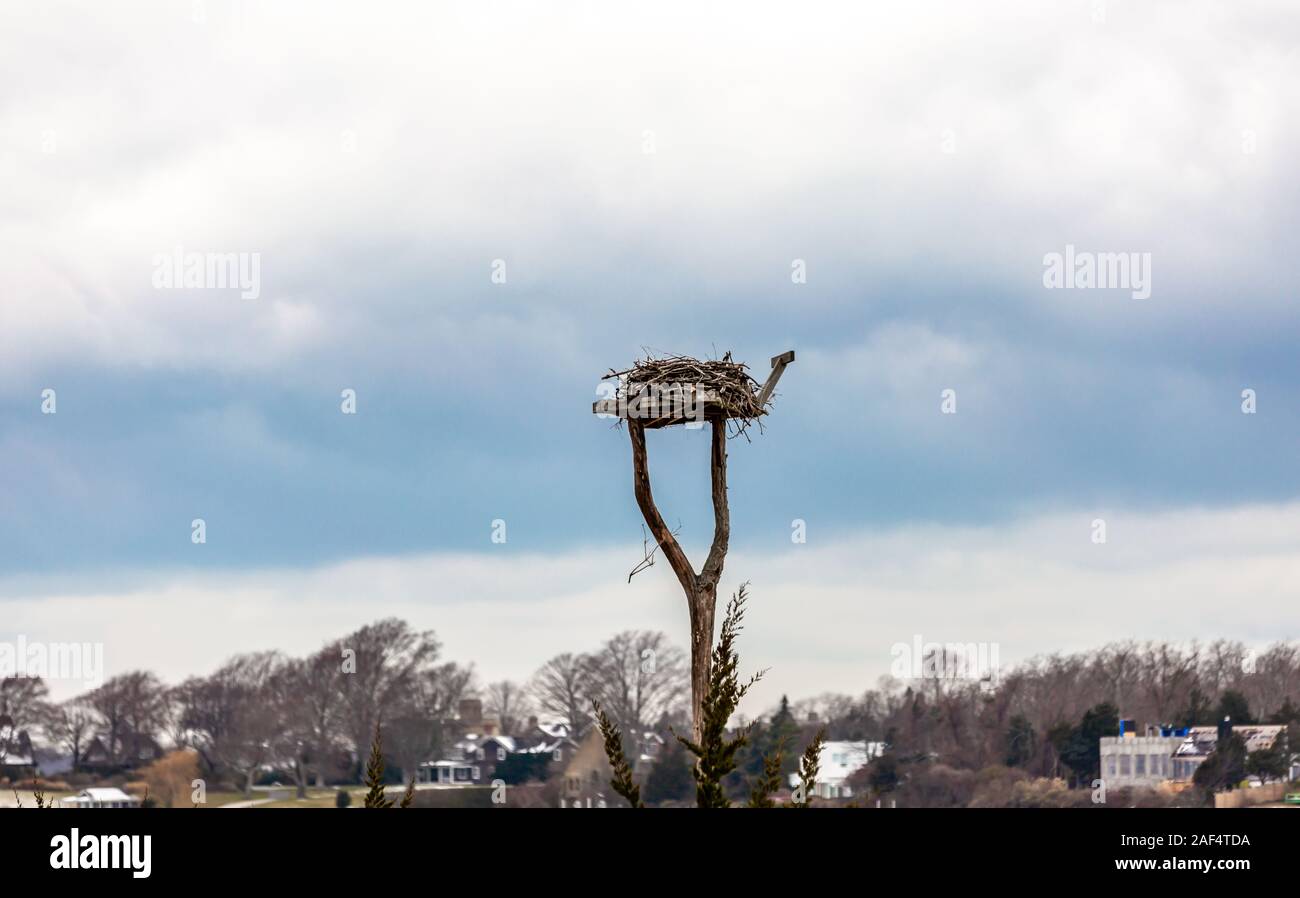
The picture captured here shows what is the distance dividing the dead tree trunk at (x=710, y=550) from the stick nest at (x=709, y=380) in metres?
0.35

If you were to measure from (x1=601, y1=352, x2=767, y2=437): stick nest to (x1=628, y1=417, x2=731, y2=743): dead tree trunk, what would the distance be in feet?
1.14

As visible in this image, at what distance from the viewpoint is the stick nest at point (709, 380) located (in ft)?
49.1

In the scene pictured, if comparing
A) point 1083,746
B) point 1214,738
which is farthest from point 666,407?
point 1214,738

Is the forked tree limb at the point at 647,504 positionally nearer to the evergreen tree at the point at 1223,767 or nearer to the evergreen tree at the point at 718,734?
the evergreen tree at the point at 718,734

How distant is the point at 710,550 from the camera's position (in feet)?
48.1

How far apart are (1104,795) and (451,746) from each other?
3090 cm

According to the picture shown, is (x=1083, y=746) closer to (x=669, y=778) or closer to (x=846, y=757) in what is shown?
(x=846, y=757)

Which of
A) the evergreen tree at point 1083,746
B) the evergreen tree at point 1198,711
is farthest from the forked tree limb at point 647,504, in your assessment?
the evergreen tree at point 1198,711

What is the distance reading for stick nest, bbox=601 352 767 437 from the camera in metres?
15.0

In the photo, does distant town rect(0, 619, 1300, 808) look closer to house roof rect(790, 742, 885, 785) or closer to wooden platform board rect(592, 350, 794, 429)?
house roof rect(790, 742, 885, 785)

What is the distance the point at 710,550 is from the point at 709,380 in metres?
1.61

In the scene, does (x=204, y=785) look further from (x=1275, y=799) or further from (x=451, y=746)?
(x=1275, y=799)
